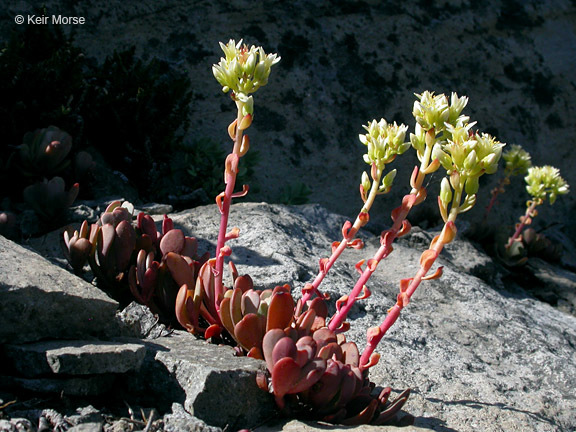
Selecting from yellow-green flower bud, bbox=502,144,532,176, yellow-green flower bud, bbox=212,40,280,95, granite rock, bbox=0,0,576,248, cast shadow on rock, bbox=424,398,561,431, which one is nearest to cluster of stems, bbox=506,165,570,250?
yellow-green flower bud, bbox=502,144,532,176

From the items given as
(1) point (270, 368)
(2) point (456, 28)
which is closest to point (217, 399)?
(1) point (270, 368)

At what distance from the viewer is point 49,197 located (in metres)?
3.77

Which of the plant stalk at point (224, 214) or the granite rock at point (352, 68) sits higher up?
the granite rock at point (352, 68)

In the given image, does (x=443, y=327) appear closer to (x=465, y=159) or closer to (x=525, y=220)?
(x=465, y=159)

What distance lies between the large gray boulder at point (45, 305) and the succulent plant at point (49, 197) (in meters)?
1.11

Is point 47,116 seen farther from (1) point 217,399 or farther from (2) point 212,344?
(1) point 217,399

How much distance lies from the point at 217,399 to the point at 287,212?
2196 millimetres

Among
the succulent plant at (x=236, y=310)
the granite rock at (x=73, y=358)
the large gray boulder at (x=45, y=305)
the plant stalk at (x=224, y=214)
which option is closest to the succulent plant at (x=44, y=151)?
the large gray boulder at (x=45, y=305)

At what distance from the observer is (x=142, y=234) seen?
131 inches

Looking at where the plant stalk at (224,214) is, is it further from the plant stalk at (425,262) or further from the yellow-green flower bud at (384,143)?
the plant stalk at (425,262)

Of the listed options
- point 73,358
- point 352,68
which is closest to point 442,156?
point 73,358

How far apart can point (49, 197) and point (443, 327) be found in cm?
245

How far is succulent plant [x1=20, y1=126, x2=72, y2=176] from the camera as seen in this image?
3957 mm

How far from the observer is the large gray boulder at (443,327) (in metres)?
2.88
